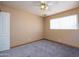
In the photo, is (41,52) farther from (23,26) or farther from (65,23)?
(65,23)

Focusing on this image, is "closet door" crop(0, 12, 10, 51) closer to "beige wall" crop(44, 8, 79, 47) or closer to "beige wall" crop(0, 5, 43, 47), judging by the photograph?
"beige wall" crop(0, 5, 43, 47)

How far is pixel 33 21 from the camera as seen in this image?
7.27 meters

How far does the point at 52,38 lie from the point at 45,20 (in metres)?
1.80

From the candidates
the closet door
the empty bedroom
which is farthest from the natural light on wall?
the closet door

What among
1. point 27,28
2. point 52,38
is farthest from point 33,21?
point 52,38

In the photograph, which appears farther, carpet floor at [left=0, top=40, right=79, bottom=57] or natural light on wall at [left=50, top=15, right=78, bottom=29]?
natural light on wall at [left=50, top=15, right=78, bottom=29]

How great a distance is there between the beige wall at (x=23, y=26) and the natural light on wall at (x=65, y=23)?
1.19 m

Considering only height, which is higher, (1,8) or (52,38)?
(1,8)

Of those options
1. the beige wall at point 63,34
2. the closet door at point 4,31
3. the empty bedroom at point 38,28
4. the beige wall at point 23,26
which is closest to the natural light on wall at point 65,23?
the empty bedroom at point 38,28

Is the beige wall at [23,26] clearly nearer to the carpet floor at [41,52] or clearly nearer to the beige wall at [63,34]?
the beige wall at [63,34]

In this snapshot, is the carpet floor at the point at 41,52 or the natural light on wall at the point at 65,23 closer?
the carpet floor at the point at 41,52

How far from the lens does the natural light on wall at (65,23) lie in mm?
5400

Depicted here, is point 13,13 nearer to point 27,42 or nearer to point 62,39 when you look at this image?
point 27,42

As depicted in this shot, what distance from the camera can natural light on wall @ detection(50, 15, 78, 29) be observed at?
5400mm
